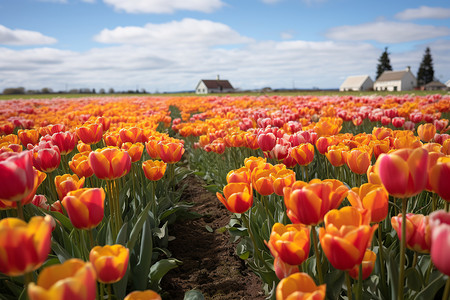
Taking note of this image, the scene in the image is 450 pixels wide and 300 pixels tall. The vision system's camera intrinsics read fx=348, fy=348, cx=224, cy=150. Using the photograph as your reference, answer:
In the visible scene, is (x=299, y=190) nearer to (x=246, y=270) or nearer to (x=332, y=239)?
(x=332, y=239)

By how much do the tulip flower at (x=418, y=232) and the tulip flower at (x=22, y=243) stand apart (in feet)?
4.35

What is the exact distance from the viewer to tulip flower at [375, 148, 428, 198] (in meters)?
1.24

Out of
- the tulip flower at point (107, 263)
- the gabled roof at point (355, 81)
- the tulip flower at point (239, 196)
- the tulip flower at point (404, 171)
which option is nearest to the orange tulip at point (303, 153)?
the tulip flower at point (239, 196)

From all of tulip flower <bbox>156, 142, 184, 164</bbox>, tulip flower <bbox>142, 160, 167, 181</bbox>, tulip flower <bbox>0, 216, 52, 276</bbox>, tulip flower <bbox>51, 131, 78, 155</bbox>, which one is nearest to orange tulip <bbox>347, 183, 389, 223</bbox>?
tulip flower <bbox>0, 216, 52, 276</bbox>

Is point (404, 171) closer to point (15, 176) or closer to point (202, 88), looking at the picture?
point (15, 176)

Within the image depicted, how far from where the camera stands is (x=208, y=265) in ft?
10.6

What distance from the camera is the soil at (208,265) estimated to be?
277cm

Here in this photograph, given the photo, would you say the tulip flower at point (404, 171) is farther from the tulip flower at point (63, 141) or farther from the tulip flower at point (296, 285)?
the tulip flower at point (63, 141)

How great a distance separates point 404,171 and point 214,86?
9739 cm

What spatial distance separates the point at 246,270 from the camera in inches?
122

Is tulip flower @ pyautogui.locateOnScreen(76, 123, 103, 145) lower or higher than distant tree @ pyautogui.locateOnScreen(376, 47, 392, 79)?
lower

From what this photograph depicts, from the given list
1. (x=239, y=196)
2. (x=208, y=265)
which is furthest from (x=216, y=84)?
(x=239, y=196)

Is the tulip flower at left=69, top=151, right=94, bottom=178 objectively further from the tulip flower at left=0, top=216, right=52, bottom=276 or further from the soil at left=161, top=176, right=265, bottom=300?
the tulip flower at left=0, top=216, right=52, bottom=276

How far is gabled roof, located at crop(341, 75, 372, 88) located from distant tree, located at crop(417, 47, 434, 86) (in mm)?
13282
